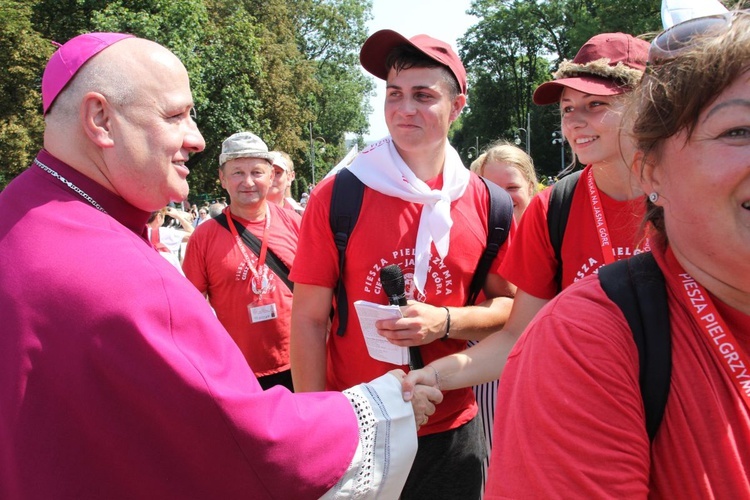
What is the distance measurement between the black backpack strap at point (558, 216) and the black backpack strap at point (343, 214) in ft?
2.67

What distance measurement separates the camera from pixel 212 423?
1.54 metres

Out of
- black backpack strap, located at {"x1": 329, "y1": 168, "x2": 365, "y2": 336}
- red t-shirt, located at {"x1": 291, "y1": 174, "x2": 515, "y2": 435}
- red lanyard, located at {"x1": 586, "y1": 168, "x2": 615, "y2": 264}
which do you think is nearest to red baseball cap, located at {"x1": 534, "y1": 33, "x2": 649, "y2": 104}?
red lanyard, located at {"x1": 586, "y1": 168, "x2": 615, "y2": 264}

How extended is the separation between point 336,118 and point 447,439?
47.2 m

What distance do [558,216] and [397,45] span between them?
3.53 ft

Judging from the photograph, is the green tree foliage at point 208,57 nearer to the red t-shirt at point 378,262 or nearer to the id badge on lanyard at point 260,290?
the id badge on lanyard at point 260,290

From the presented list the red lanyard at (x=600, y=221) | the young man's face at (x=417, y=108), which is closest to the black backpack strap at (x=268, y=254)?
the young man's face at (x=417, y=108)

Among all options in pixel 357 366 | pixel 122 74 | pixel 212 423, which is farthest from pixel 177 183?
pixel 357 366

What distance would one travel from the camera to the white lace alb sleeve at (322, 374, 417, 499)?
6.08ft

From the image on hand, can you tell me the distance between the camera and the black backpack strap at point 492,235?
9.20 feet

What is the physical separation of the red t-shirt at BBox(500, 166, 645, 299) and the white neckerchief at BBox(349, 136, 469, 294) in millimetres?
322

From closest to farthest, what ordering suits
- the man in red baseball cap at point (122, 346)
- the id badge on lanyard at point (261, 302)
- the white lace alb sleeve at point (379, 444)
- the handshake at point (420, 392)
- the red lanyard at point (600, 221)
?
1. the man in red baseball cap at point (122, 346)
2. the white lace alb sleeve at point (379, 444)
3. the handshake at point (420, 392)
4. the red lanyard at point (600, 221)
5. the id badge on lanyard at point (261, 302)

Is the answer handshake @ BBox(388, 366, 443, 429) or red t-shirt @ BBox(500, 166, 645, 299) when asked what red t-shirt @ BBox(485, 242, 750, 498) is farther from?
red t-shirt @ BBox(500, 166, 645, 299)

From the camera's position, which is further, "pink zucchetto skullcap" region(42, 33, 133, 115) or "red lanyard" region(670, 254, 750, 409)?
"pink zucchetto skullcap" region(42, 33, 133, 115)

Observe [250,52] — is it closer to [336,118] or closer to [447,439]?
[336,118]
